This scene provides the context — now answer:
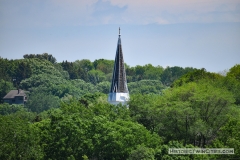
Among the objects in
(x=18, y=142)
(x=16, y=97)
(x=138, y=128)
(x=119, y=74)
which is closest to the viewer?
(x=18, y=142)

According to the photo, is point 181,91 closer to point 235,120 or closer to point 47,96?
point 235,120

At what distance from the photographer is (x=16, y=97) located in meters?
163

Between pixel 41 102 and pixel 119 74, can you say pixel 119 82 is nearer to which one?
pixel 119 74

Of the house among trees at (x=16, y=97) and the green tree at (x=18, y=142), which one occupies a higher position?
the house among trees at (x=16, y=97)

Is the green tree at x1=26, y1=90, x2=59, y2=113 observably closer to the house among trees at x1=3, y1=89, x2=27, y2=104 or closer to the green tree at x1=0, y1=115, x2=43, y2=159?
the house among trees at x1=3, y1=89, x2=27, y2=104

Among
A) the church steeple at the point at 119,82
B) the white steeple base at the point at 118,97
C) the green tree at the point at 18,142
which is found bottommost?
the green tree at the point at 18,142

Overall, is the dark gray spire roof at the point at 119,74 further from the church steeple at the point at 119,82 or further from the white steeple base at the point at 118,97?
the white steeple base at the point at 118,97

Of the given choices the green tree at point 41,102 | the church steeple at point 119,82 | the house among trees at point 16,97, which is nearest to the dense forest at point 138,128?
the church steeple at point 119,82

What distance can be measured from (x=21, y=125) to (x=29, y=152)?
351 centimetres

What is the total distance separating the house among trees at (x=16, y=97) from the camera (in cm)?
16300

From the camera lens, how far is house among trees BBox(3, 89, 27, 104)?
535 ft

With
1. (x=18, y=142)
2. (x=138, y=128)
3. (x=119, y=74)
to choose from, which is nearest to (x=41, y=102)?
(x=119, y=74)

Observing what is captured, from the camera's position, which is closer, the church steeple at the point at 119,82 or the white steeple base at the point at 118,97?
the white steeple base at the point at 118,97

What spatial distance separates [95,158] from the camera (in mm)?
68562
